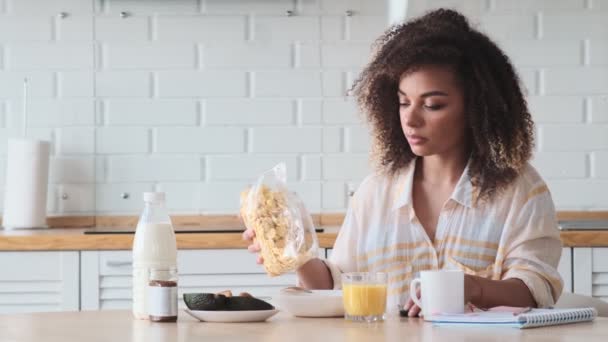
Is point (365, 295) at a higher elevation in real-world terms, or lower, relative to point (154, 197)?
lower

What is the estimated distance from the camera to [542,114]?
4.06m

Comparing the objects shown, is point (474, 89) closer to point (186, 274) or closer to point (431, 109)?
point (431, 109)

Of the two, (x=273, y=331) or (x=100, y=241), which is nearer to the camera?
(x=273, y=331)

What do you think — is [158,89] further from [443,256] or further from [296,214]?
[296,214]

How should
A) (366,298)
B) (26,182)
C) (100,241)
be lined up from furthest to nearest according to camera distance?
(26,182) < (100,241) < (366,298)

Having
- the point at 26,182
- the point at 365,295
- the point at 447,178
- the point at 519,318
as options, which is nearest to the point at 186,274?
the point at 26,182

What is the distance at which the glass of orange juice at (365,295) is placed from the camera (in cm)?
198

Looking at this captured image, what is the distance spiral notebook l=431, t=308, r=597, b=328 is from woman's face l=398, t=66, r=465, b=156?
1.79ft

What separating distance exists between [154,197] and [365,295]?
42 cm

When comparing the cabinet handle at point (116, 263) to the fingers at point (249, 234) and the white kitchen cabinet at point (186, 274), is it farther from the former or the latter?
the fingers at point (249, 234)

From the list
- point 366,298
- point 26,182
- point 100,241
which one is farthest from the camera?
point 26,182

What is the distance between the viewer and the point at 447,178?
257 cm

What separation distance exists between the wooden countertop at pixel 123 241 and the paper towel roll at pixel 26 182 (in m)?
0.38

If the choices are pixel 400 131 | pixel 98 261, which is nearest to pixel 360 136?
pixel 98 261
